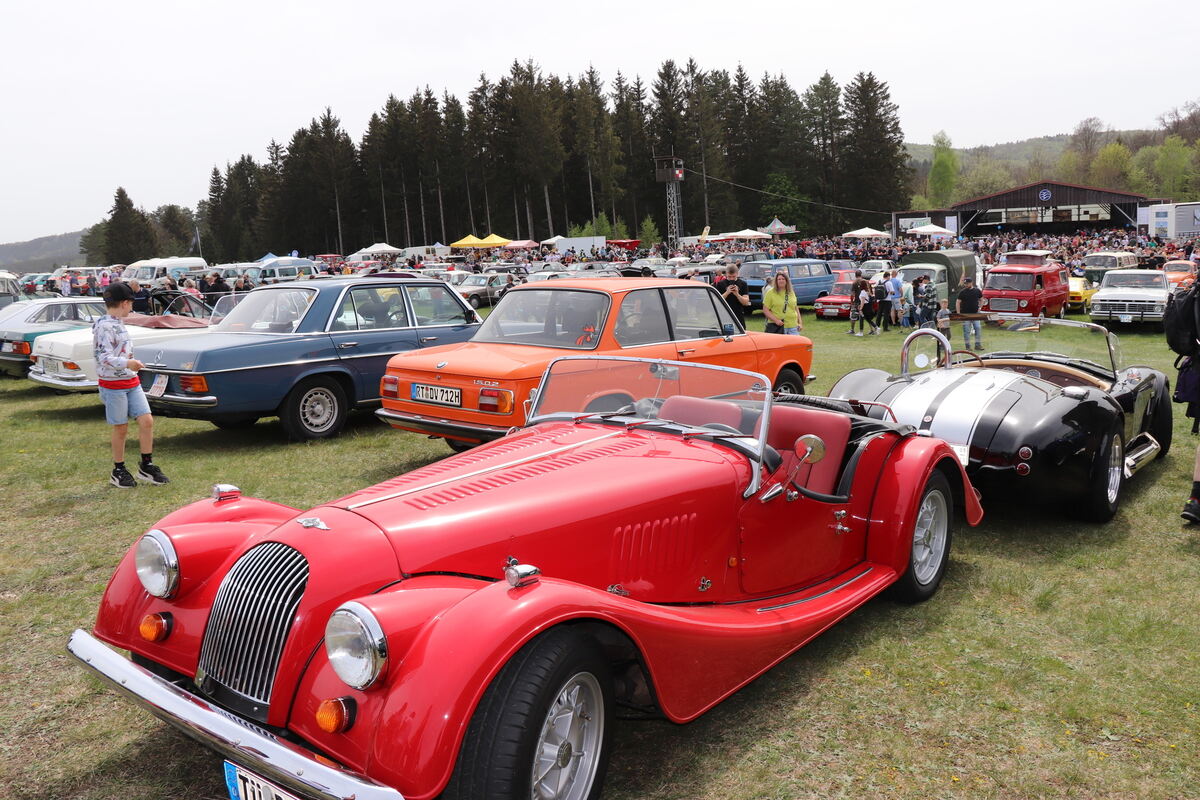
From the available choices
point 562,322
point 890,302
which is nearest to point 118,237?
point 890,302

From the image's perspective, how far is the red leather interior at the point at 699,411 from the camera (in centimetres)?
421

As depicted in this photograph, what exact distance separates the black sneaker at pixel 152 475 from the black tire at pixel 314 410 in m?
1.58

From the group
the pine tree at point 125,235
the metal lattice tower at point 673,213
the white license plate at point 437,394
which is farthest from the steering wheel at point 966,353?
the pine tree at point 125,235

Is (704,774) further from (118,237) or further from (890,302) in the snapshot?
(118,237)

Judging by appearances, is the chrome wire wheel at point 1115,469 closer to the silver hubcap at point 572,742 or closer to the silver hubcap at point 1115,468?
the silver hubcap at point 1115,468

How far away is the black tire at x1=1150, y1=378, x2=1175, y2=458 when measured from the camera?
303 inches

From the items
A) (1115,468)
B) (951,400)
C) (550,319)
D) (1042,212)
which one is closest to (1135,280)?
(1115,468)

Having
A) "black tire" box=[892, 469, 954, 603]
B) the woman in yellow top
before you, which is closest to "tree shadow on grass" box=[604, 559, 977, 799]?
"black tire" box=[892, 469, 954, 603]

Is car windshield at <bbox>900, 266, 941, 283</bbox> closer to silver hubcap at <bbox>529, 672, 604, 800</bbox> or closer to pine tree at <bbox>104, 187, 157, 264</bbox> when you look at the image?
silver hubcap at <bbox>529, 672, 604, 800</bbox>

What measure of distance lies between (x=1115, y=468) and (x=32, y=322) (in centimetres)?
1509

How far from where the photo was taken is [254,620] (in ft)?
9.53

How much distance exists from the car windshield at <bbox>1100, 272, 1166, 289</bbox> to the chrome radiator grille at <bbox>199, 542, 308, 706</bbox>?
23.7m

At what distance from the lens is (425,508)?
3207 mm

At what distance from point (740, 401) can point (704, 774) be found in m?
1.79
